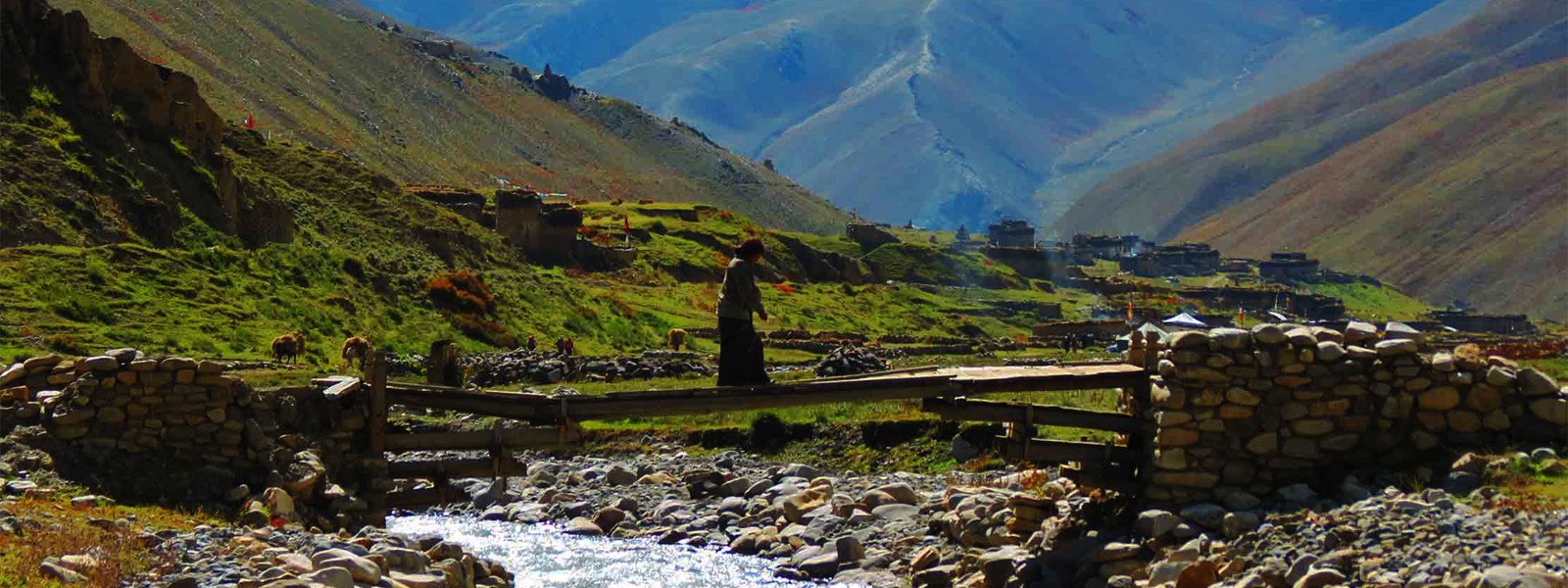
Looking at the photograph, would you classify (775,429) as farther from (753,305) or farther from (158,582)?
(158,582)

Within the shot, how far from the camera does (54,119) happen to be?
49.9m

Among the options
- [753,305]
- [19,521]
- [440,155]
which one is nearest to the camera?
[19,521]

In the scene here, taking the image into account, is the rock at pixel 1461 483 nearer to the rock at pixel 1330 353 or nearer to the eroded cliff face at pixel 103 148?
the rock at pixel 1330 353

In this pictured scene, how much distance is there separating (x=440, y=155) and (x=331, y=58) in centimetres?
3420

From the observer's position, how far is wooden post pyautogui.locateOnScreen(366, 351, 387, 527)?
2247 cm

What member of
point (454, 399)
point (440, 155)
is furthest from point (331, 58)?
point (454, 399)

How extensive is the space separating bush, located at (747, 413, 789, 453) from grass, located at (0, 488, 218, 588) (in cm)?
1616

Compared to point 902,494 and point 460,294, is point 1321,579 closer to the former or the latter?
point 902,494

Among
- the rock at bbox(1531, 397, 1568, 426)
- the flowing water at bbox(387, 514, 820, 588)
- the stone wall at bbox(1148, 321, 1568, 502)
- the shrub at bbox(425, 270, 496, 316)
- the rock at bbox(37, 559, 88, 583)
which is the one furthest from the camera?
the shrub at bbox(425, 270, 496, 316)

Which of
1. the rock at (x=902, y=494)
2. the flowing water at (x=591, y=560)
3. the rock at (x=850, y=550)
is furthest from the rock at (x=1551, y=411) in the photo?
the rock at (x=902, y=494)

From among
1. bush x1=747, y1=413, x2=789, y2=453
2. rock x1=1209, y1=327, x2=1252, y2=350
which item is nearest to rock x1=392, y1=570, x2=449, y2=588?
rock x1=1209, y1=327, x2=1252, y2=350

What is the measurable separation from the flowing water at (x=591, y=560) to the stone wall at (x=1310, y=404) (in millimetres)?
5763

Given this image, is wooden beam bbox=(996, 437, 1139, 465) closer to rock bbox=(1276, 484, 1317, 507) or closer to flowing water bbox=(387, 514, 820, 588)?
rock bbox=(1276, 484, 1317, 507)

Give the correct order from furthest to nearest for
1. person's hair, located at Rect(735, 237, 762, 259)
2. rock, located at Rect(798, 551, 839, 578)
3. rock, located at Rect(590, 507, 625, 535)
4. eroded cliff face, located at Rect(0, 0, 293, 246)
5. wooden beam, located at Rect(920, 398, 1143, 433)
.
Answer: eroded cliff face, located at Rect(0, 0, 293, 246)
rock, located at Rect(590, 507, 625, 535)
rock, located at Rect(798, 551, 839, 578)
wooden beam, located at Rect(920, 398, 1143, 433)
person's hair, located at Rect(735, 237, 762, 259)
